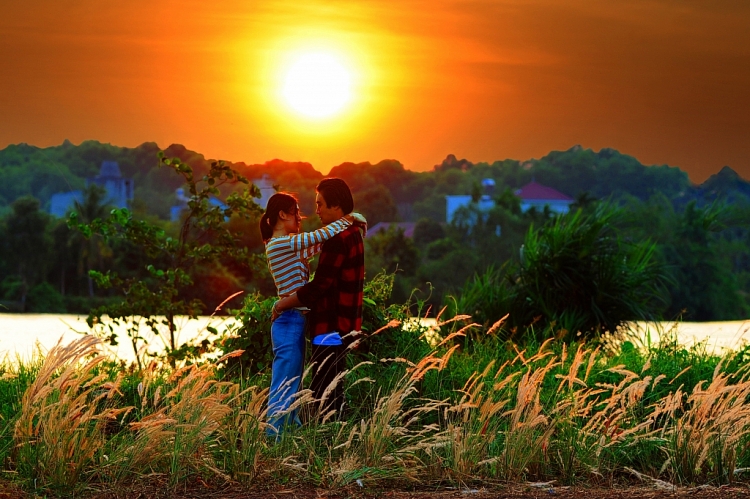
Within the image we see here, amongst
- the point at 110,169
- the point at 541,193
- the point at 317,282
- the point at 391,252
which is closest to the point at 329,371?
the point at 317,282

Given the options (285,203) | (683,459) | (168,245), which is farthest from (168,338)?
(683,459)

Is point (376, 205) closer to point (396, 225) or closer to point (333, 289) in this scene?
→ point (396, 225)

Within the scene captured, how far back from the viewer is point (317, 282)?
6.66 m

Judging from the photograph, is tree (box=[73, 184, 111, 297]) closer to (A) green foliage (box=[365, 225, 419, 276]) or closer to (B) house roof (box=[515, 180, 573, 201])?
(A) green foliage (box=[365, 225, 419, 276])

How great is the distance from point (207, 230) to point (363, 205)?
50.1 metres

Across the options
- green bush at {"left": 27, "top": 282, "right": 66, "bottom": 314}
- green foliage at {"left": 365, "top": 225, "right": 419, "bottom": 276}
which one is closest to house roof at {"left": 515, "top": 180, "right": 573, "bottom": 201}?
green foliage at {"left": 365, "top": 225, "right": 419, "bottom": 276}

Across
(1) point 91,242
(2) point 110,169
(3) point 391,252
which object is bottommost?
(3) point 391,252

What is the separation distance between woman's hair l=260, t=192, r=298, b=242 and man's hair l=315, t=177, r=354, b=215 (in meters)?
0.26

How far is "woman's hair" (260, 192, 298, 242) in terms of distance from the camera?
686 centimetres

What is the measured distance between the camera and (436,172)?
3174 inches

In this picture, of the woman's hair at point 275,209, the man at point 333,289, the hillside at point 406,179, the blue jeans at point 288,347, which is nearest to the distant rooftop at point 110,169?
the hillside at point 406,179

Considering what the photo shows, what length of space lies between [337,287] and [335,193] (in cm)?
68

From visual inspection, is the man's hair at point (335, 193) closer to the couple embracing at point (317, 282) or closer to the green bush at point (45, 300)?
the couple embracing at point (317, 282)

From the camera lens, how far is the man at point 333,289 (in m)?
6.71
